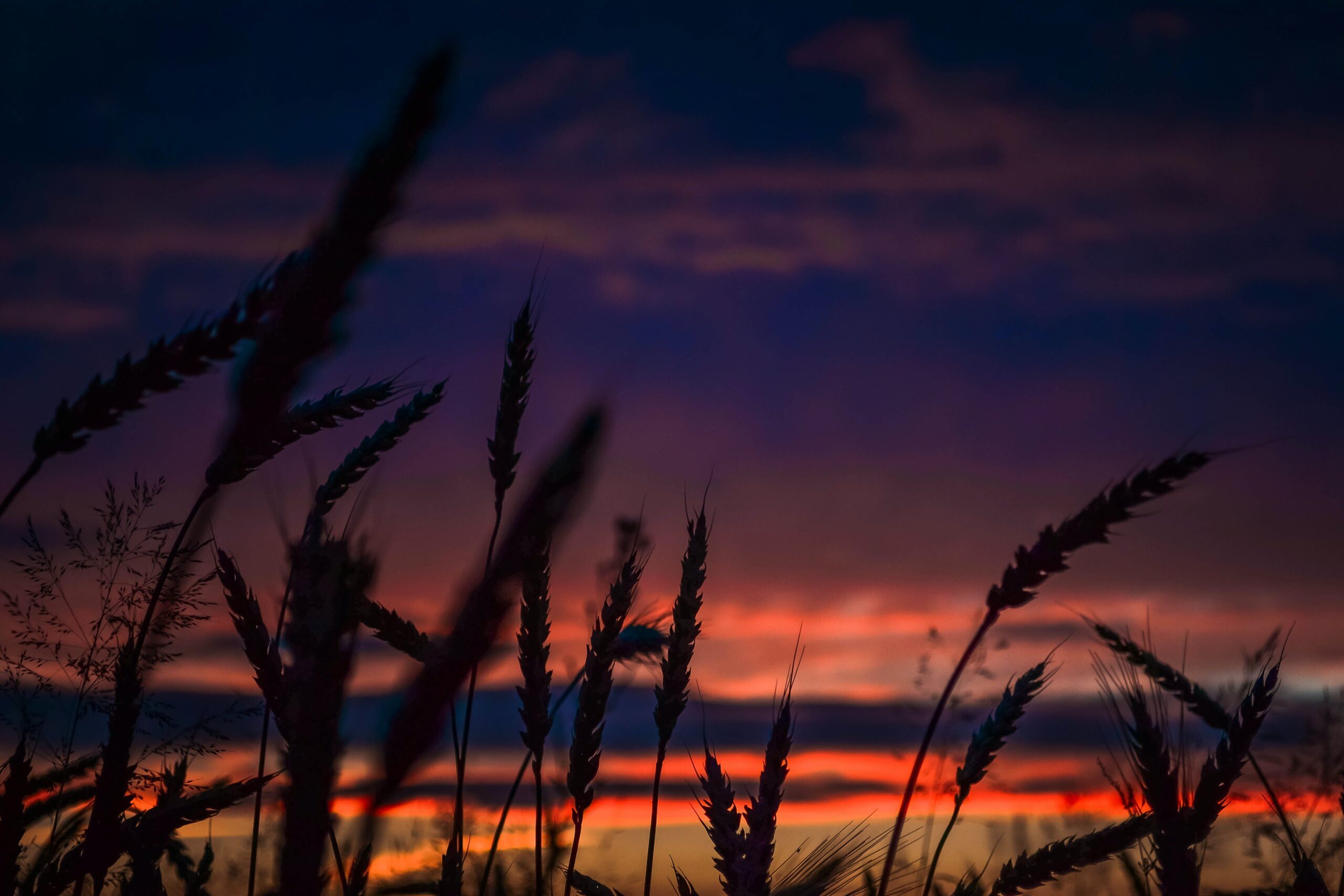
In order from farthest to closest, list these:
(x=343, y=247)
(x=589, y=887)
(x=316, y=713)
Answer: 1. (x=589, y=887)
2. (x=343, y=247)
3. (x=316, y=713)

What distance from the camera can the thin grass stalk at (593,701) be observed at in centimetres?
271

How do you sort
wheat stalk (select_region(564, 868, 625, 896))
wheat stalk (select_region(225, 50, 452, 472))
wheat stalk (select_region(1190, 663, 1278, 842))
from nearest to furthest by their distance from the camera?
wheat stalk (select_region(225, 50, 452, 472)) → wheat stalk (select_region(1190, 663, 1278, 842)) → wheat stalk (select_region(564, 868, 625, 896))

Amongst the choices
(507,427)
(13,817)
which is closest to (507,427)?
(507,427)

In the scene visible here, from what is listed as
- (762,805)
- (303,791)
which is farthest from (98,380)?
(762,805)

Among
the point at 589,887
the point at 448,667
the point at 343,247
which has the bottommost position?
the point at 589,887

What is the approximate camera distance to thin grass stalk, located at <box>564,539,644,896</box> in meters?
2.71

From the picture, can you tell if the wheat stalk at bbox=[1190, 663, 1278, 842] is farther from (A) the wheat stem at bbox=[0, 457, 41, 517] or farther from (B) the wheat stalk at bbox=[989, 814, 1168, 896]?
(A) the wheat stem at bbox=[0, 457, 41, 517]

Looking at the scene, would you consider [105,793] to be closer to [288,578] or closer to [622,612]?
[288,578]

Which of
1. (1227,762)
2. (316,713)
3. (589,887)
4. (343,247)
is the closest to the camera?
(316,713)

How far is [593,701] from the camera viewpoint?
272cm

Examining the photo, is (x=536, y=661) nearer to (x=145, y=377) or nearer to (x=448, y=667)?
(x=448, y=667)

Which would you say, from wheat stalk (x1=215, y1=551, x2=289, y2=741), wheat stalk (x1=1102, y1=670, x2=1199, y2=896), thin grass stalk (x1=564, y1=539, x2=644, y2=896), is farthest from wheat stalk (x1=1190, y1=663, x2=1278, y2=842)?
wheat stalk (x1=215, y1=551, x2=289, y2=741)

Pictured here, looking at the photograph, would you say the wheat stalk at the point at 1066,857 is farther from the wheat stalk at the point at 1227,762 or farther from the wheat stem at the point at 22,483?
the wheat stem at the point at 22,483

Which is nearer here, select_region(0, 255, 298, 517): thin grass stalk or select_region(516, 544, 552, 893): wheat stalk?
select_region(0, 255, 298, 517): thin grass stalk
